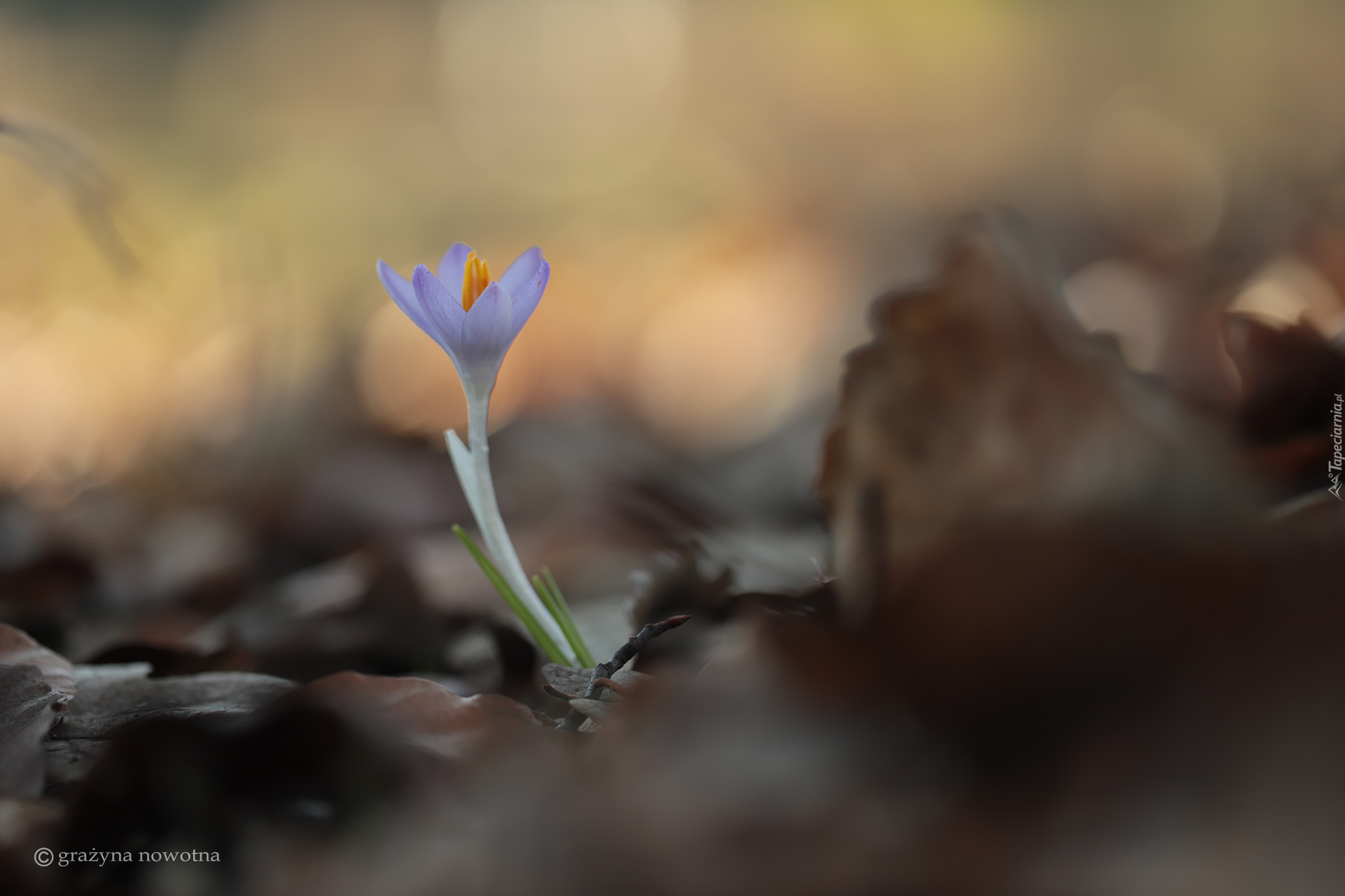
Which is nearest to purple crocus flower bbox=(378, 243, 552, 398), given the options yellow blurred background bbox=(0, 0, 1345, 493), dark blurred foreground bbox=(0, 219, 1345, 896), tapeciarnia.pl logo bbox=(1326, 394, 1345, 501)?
dark blurred foreground bbox=(0, 219, 1345, 896)

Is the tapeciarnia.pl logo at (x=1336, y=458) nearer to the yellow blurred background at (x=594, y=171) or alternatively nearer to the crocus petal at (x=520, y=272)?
the crocus petal at (x=520, y=272)

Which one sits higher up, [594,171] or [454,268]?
[594,171]

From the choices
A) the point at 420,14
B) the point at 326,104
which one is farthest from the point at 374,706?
the point at 420,14

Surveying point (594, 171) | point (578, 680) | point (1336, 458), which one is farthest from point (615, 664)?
point (594, 171)

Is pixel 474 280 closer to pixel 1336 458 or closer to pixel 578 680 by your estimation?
pixel 578 680

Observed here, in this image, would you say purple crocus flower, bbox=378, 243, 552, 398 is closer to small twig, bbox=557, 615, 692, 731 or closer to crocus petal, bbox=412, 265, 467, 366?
crocus petal, bbox=412, 265, 467, 366
